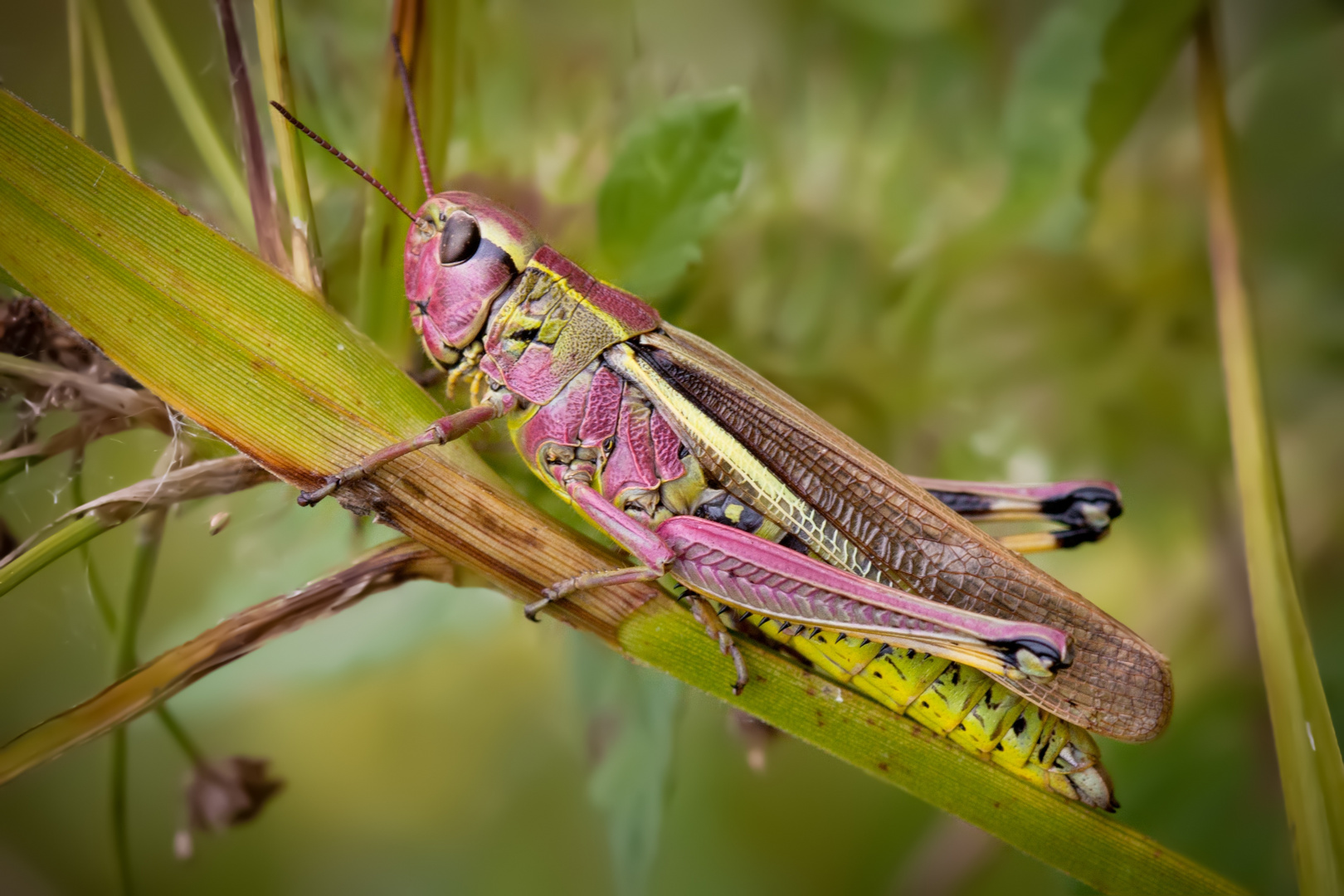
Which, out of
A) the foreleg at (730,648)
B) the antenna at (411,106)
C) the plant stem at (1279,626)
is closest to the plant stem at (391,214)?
the antenna at (411,106)

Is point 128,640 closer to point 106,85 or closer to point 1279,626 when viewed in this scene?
point 106,85

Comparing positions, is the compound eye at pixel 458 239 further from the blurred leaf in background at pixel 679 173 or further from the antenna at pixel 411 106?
the blurred leaf in background at pixel 679 173

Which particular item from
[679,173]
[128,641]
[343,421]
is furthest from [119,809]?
[679,173]

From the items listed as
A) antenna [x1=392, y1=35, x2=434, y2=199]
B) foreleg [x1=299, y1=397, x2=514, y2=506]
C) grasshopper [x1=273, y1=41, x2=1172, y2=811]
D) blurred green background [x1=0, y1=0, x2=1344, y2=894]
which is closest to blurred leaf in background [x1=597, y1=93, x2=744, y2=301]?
blurred green background [x1=0, y1=0, x2=1344, y2=894]

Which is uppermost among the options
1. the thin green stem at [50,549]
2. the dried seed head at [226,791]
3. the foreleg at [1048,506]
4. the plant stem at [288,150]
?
the foreleg at [1048,506]

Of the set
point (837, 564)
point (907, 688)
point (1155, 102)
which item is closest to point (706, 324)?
point (837, 564)

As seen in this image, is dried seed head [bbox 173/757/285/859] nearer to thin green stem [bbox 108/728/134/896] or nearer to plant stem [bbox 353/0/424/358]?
thin green stem [bbox 108/728/134/896]

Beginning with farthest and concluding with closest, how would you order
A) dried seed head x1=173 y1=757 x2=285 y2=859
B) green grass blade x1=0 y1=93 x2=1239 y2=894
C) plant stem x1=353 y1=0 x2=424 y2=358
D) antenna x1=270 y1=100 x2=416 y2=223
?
dried seed head x1=173 y1=757 x2=285 y2=859
plant stem x1=353 y1=0 x2=424 y2=358
antenna x1=270 y1=100 x2=416 y2=223
green grass blade x1=0 y1=93 x2=1239 y2=894
